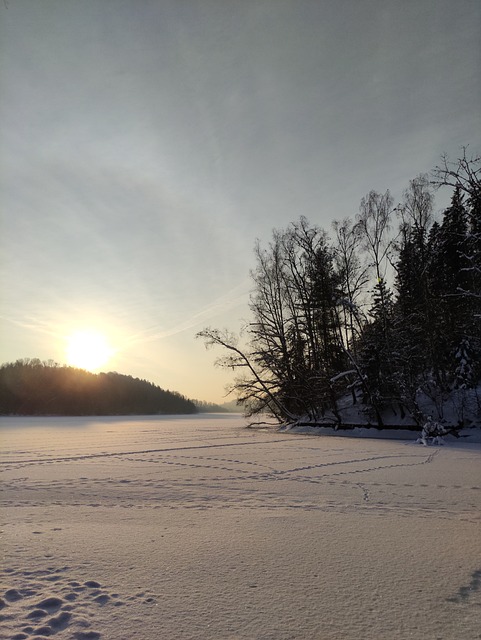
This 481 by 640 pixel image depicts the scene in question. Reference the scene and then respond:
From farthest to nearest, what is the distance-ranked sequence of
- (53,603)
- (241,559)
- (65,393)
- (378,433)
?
(65,393), (378,433), (241,559), (53,603)

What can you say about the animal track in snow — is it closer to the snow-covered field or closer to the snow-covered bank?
the snow-covered field

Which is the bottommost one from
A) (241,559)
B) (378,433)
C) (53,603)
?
(378,433)

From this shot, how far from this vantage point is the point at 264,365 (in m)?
23.4

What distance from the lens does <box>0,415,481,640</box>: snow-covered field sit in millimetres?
2191

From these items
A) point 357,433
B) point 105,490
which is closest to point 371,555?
point 105,490

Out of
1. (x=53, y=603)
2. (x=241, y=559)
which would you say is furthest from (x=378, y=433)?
(x=53, y=603)

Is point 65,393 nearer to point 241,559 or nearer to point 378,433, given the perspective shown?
point 378,433

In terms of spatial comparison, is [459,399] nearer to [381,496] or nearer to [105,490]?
[381,496]

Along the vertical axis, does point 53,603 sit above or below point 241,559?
above

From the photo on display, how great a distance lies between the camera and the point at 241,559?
3111mm

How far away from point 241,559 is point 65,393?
8517 centimetres

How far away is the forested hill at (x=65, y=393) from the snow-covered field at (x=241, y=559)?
256 feet

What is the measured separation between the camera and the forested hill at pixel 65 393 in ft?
244

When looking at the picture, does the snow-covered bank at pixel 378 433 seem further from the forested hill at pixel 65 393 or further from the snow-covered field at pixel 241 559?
the forested hill at pixel 65 393
